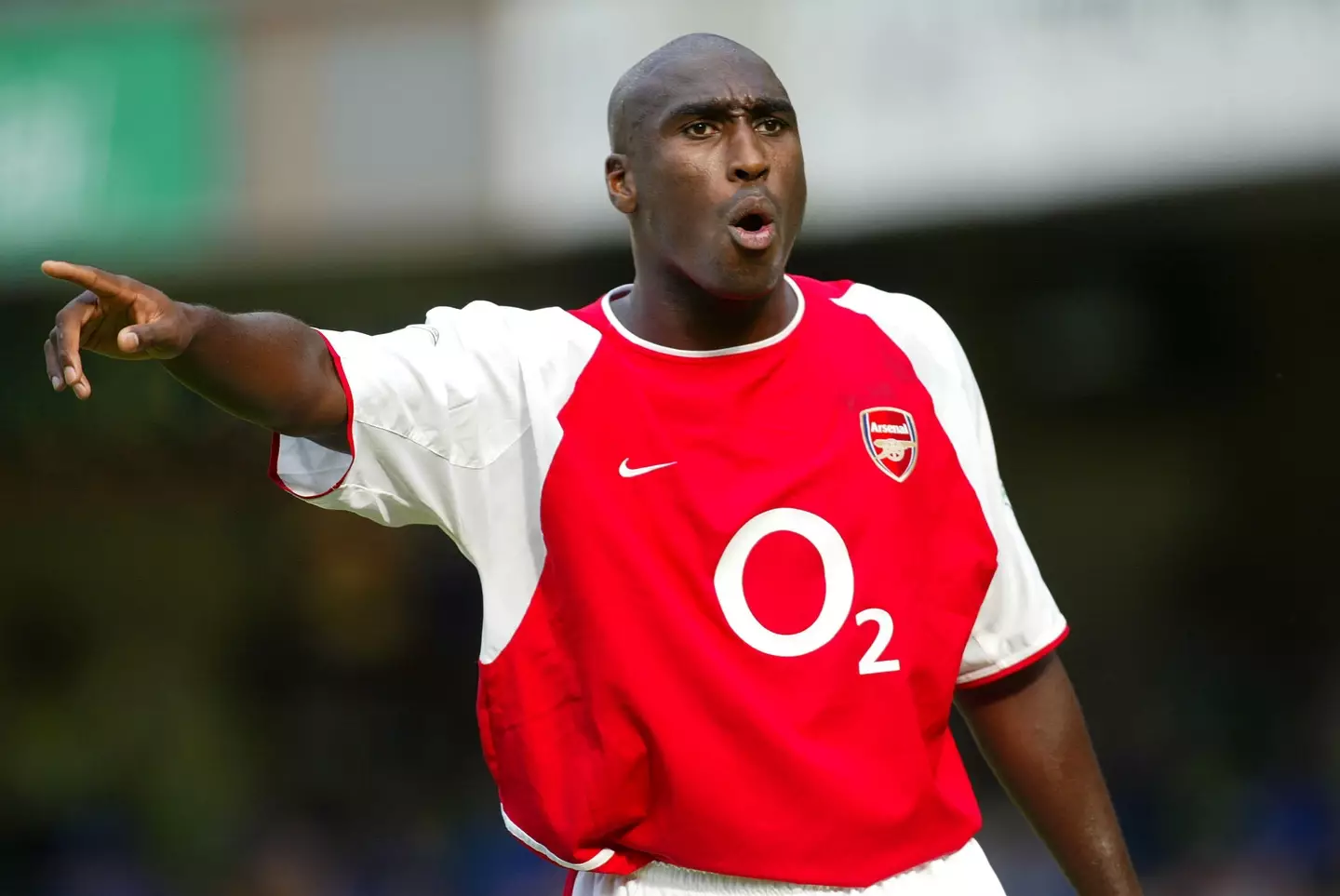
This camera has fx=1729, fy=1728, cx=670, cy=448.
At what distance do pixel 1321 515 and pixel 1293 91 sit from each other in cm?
225

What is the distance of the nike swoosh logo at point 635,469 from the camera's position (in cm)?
266

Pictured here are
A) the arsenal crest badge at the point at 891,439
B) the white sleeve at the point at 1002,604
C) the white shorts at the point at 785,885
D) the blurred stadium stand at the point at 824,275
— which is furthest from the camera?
the blurred stadium stand at the point at 824,275

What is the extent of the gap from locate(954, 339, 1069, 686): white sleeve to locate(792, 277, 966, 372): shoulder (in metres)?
0.05

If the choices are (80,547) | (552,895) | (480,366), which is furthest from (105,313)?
(80,547)

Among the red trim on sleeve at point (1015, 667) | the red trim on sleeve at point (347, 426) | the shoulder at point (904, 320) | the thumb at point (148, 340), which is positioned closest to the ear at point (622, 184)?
the shoulder at point (904, 320)

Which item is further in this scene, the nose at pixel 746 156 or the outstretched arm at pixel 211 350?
the nose at pixel 746 156

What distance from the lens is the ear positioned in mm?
2848

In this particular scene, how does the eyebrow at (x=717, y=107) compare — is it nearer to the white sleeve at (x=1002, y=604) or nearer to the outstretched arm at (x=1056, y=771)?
the white sleeve at (x=1002, y=604)

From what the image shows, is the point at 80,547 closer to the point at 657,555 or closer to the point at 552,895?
the point at 552,895

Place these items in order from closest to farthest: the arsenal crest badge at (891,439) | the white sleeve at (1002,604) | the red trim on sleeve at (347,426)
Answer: the red trim on sleeve at (347,426) < the arsenal crest badge at (891,439) < the white sleeve at (1002,604)

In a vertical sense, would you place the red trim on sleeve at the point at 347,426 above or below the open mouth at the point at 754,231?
below

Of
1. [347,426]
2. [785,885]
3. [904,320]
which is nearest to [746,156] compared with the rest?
[904,320]

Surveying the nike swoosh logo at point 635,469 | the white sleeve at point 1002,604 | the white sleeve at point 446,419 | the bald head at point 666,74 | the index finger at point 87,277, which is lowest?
the white sleeve at point 1002,604

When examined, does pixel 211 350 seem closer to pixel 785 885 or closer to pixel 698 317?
pixel 698 317
